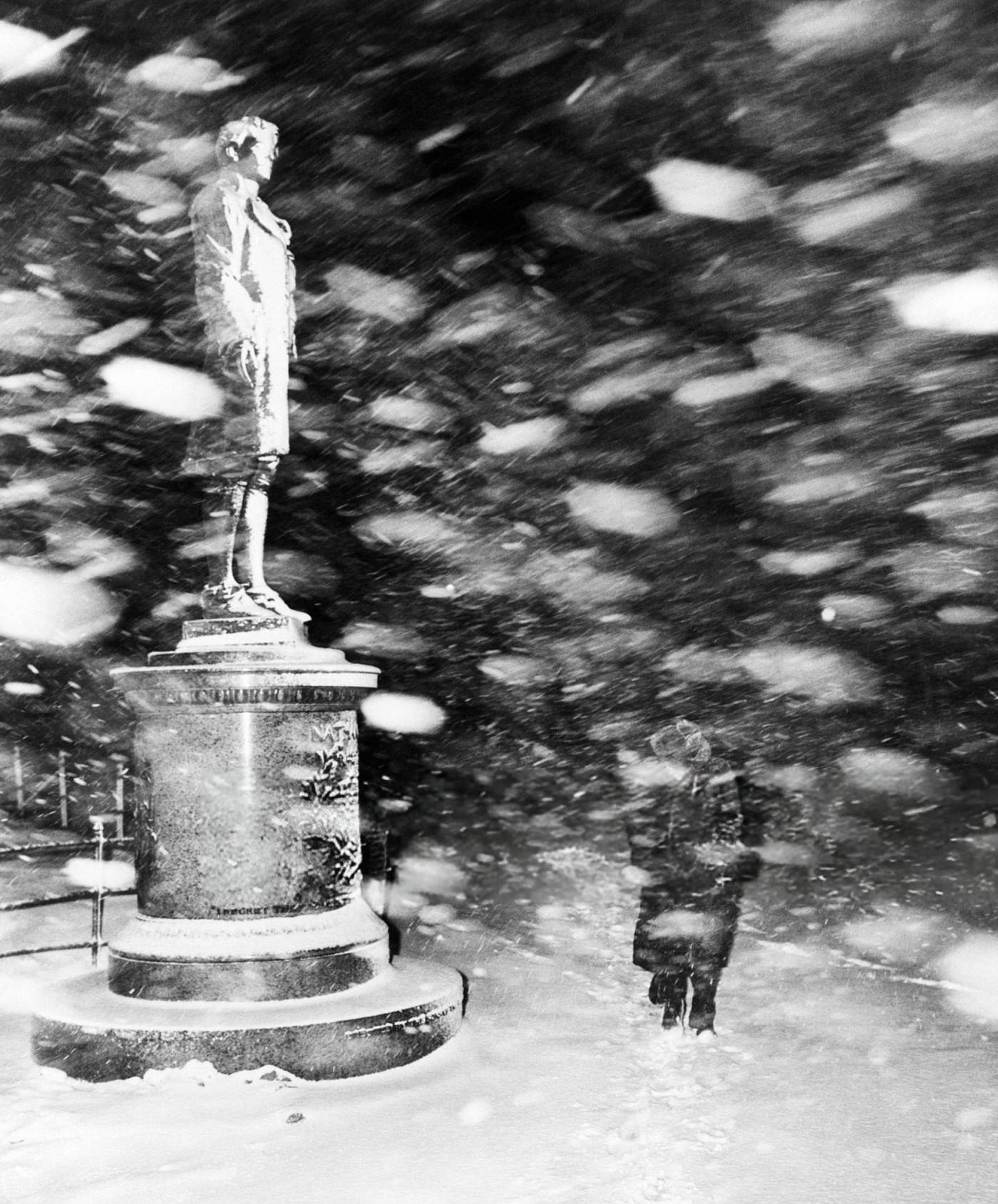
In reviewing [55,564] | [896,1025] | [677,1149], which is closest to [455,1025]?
[677,1149]

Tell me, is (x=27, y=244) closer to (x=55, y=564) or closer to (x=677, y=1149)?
(x=55, y=564)

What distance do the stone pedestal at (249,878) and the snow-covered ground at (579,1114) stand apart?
0.21 metres

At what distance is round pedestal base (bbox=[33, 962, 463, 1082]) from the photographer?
5.07 metres

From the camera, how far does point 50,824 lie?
15766 millimetres

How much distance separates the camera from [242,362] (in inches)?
233

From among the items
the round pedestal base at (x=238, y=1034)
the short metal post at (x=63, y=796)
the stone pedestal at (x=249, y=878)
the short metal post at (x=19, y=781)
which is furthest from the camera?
the short metal post at (x=19, y=781)

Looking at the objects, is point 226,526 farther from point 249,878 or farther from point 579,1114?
point 579,1114

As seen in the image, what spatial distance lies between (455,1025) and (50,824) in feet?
36.8

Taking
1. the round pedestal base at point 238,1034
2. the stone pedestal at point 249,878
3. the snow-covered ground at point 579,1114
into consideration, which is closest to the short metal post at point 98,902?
the snow-covered ground at point 579,1114

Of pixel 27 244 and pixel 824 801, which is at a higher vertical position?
pixel 27 244

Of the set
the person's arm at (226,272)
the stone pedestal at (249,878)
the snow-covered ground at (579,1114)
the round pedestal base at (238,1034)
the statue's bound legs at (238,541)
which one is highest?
the person's arm at (226,272)

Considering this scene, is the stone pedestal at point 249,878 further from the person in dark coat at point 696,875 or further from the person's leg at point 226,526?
the person in dark coat at point 696,875

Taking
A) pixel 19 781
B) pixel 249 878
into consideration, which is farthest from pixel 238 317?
pixel 19 781

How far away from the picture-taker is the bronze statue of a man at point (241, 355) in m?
5.93
